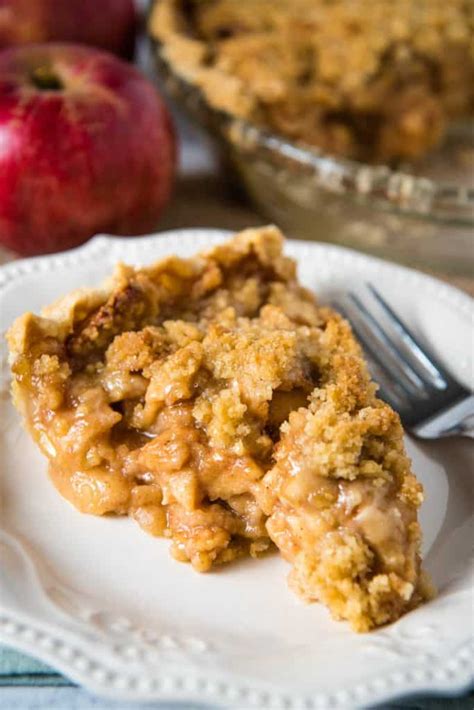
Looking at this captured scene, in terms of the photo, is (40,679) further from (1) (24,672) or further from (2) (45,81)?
(2) (45,81)

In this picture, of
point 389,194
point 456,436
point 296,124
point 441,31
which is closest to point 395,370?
point 456,436

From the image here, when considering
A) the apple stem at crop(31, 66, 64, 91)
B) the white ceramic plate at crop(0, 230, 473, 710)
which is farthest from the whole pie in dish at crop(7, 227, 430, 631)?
the apple stem at crop(31, 66, 64, 91)

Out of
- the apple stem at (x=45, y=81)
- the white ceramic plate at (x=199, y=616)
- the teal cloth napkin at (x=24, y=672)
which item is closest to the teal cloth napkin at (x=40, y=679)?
the teal cloth napkin at (x=24, y=672)

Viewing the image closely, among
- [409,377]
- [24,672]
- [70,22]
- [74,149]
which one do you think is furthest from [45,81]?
[24,672]

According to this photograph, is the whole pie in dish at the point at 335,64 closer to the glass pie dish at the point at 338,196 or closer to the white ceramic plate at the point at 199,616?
the glass pie dish at the point at 338,196

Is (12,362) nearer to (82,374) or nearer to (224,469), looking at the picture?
(82,374)

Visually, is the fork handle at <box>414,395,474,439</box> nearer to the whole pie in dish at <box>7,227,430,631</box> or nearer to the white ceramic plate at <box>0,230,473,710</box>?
the white ceramic plate at <box>0,230,473,710</box>

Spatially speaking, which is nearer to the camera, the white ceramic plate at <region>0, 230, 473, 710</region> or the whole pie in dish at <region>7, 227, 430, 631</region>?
the white ceramic plate at <region>0, 230, 473, 710</region>
